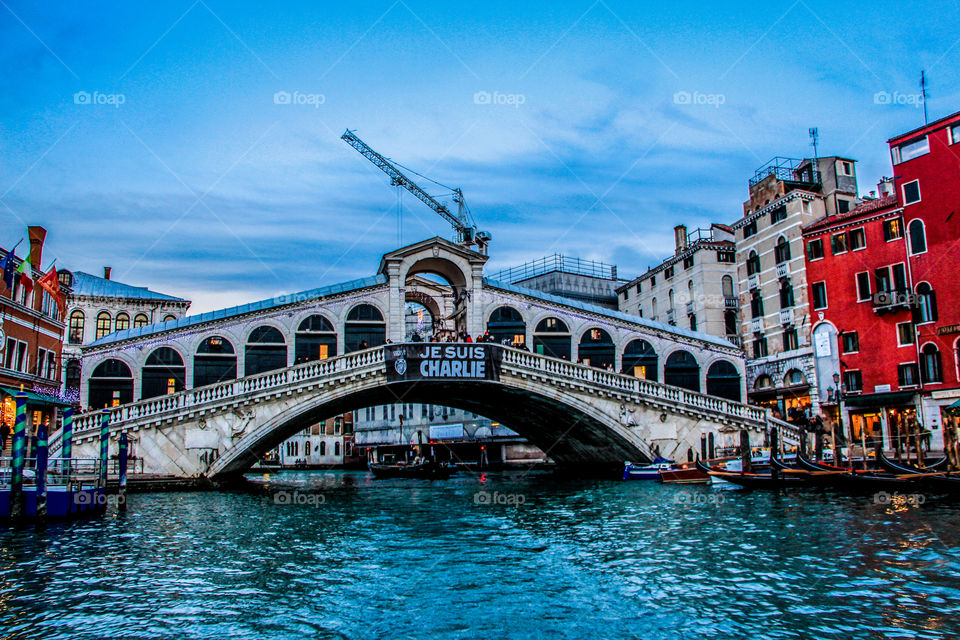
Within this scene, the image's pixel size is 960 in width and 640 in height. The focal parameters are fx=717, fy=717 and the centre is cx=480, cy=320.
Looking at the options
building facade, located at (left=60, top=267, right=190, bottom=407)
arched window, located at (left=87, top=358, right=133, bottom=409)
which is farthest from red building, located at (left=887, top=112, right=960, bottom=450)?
building facade, located at (left=60, top=267, right=190, bottom=407)

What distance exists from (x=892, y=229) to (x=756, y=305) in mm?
9149

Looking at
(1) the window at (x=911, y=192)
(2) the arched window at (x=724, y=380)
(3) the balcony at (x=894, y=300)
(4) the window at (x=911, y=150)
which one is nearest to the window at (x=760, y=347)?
(2) the arched window at (x=724, y=380)

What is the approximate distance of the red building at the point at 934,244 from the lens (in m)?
30.1

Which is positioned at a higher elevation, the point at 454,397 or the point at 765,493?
the point at 454,397

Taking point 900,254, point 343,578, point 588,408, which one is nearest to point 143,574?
point 343,578

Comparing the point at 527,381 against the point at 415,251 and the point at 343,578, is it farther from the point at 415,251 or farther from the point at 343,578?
the point at 343,578

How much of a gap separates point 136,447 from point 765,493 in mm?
20741

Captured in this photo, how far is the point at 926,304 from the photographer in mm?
31469

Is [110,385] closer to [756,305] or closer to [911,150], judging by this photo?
[756,305]

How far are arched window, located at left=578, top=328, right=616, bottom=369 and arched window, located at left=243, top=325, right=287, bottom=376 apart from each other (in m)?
14.0

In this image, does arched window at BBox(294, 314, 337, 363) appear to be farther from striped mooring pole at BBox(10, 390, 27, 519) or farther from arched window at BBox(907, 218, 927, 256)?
arched window at BBox(907, 218, 927, 256)

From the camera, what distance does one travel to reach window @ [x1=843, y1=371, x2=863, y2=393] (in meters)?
34.4

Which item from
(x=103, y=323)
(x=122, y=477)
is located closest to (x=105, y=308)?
(x=103, y=323)

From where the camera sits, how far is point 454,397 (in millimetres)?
32469
